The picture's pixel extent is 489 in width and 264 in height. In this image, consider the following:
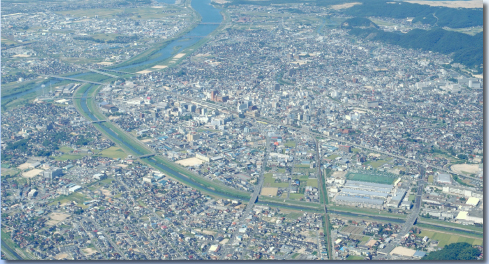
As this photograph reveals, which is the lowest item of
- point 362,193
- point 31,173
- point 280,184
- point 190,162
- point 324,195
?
point 31,173

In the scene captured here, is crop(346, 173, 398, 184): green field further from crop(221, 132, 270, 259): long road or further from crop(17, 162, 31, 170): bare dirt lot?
crop(17, 162, 31, 170): bare dirt lot

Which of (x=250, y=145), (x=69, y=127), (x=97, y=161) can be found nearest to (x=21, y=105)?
(x=69, y=127)

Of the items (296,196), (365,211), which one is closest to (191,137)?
(296,196)

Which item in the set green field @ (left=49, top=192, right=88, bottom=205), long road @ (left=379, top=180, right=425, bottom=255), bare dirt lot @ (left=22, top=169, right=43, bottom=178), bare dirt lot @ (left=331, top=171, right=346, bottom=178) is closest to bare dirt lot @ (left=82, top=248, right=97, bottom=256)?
green field @ (left=49, top=192, right=88, bottom=205)

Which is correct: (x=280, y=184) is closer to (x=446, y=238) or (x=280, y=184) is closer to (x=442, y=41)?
(x=446, y=238)

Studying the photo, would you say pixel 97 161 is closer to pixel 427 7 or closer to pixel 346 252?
pixel 346 252
